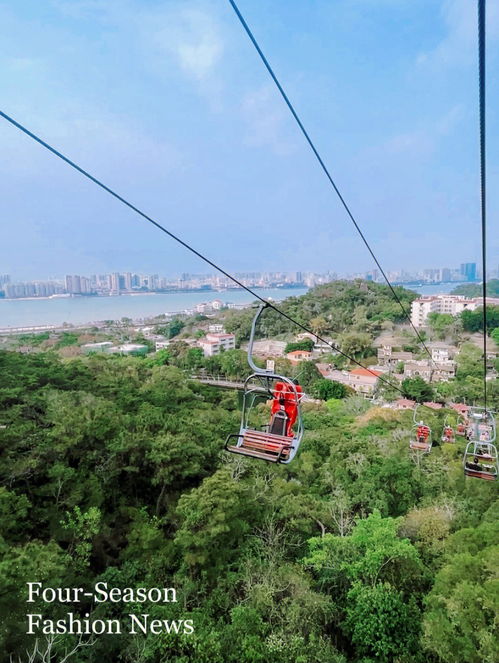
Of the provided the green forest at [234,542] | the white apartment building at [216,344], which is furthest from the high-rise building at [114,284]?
the green forest at [234,542]

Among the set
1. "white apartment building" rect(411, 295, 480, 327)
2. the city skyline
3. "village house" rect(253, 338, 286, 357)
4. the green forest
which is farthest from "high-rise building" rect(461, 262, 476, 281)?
the green forest

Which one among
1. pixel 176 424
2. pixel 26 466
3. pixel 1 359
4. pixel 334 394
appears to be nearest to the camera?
pixel 26 466

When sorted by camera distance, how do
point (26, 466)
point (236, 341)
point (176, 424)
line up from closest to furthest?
point (26, 466), point (176, 424), point (236, 341)

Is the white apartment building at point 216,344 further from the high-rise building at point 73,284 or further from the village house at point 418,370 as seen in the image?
the high-rise building at point 73,284

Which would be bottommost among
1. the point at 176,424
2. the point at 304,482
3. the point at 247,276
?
the point at 304,482

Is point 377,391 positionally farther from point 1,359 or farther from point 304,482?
point 1,359

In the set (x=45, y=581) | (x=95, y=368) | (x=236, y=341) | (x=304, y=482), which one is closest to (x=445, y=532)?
(x=304, y=482)

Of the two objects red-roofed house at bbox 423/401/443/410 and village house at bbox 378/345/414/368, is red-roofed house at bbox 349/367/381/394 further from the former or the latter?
village house at bbox 378/345/414/368

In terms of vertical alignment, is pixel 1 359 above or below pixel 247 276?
below
